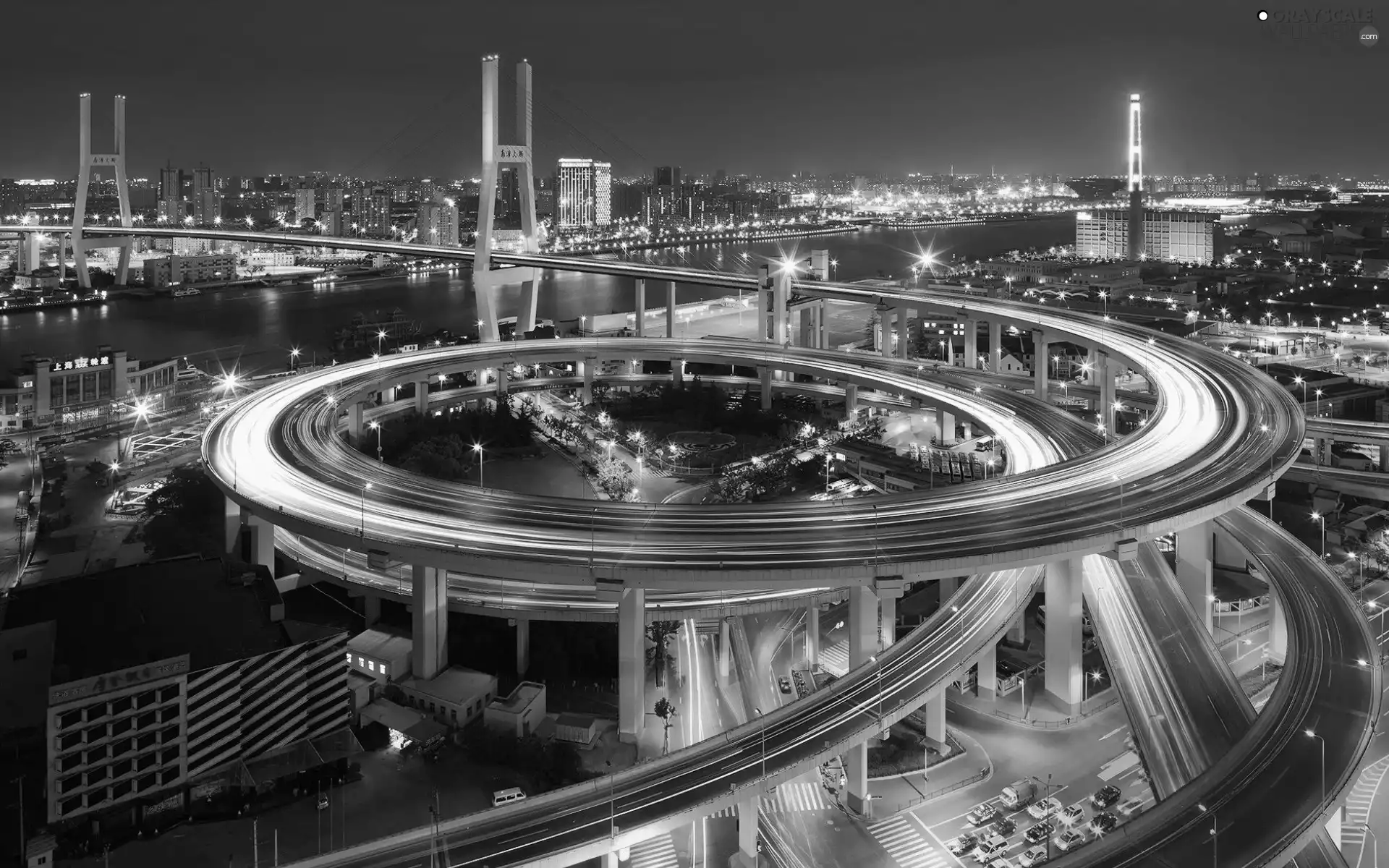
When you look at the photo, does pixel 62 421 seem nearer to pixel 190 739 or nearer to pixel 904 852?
pixel 190 739

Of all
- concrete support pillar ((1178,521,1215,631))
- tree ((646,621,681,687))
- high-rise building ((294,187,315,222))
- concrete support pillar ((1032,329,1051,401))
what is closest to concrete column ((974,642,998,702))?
concrete support pillar ((1178,521,1215,631))

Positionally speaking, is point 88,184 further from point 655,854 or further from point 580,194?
point 655,854

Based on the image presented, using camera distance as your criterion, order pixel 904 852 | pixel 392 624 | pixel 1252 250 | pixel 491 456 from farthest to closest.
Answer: pixel 1252 250
pixel 491 456
pixel 392 624
pixel 904 852

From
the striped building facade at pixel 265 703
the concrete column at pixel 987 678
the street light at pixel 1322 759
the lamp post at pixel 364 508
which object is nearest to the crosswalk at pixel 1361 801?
the street light at pixel 1322 759

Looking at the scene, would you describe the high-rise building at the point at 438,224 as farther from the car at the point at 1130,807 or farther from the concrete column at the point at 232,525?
the car at the point at 1130,807

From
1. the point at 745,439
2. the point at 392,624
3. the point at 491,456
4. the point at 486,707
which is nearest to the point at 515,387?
the point at 491,456

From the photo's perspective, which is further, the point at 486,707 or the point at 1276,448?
the point at 1276,448

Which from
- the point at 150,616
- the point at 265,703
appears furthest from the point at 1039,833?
the point at 150,616
